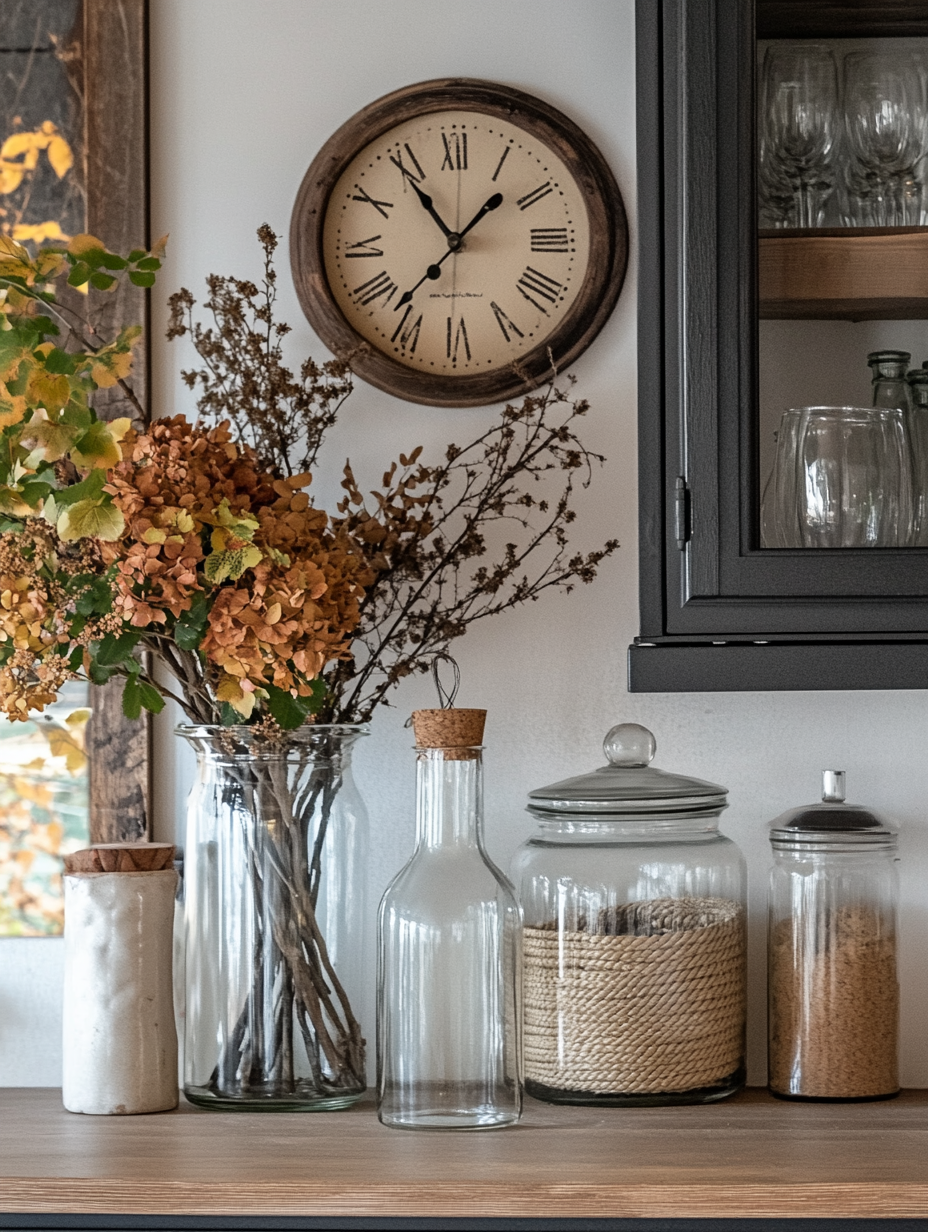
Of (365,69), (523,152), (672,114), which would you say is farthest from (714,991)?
(365,69)

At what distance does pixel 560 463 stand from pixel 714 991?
56 centimetres

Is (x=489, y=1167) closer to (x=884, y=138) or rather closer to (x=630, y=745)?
(x=630, y=745)

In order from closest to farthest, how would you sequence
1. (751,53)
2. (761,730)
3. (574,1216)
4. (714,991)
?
(574,1216) → (751,53) → (714,991) → (761,730)

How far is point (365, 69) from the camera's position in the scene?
1.51 meters

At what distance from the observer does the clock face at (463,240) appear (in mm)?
1484

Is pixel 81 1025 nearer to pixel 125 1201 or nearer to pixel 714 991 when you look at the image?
pixel 125 1201

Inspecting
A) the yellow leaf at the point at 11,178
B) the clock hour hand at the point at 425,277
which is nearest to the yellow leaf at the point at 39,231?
the yellow leaf at the point at 11,178

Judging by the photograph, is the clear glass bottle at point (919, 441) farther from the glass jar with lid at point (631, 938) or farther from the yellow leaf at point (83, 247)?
the yellow leaf at point (83, 247)

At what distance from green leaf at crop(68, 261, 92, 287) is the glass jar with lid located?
24.6 inches

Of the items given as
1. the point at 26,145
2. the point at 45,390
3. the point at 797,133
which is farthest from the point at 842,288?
the point at 26,145

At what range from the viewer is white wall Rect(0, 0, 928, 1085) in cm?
146

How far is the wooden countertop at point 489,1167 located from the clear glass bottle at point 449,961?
44 mm

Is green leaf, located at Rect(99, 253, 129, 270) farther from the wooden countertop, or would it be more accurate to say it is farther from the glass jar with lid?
A: the wooden countertop

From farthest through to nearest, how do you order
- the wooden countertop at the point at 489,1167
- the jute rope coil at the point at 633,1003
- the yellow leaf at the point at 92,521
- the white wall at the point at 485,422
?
the white wall at the point at 485,422, the jute rope coil at the point at 633,1003, the yellow leaf at the point at 92,521, the wooden countertop at the point at 489,1167
